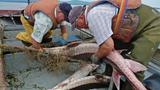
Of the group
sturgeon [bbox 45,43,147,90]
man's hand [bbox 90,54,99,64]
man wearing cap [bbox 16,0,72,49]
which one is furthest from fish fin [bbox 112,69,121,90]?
man wearing cap [bbox 16,0,72,49]

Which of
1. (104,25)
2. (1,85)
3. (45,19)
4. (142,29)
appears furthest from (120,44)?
(1,85)

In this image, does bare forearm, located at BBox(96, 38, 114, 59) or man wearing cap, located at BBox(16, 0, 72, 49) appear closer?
bare forearm, located at BBox(96, 38, 114, 59)

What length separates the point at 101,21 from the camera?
2.43m

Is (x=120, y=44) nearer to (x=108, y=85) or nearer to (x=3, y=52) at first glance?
(x=108, y=85)

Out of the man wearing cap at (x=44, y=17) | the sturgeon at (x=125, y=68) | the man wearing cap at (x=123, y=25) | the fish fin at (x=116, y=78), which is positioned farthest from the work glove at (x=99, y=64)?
the man wearing cap at (x=44, y=17)

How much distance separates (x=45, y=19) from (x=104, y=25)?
100cm

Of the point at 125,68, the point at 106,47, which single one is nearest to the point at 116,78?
the point at 125,68

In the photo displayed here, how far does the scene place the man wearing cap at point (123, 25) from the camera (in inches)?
96.8

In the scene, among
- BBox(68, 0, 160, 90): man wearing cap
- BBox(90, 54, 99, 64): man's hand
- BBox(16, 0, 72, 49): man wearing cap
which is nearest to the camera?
BBox(68, 0, 160, 90): man wearing cap

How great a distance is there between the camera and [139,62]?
2570mm

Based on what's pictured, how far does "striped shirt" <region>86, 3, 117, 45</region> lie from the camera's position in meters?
2.43

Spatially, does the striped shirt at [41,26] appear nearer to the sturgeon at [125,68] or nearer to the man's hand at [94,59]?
the man's hand at [94,59]

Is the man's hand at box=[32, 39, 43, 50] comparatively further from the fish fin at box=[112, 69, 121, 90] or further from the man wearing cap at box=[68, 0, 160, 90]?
the fish fin at box=[112, 69, 121, 90]

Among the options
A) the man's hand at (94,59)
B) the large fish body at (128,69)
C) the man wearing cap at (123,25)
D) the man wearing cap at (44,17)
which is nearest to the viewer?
the large fish body at (128,69)
